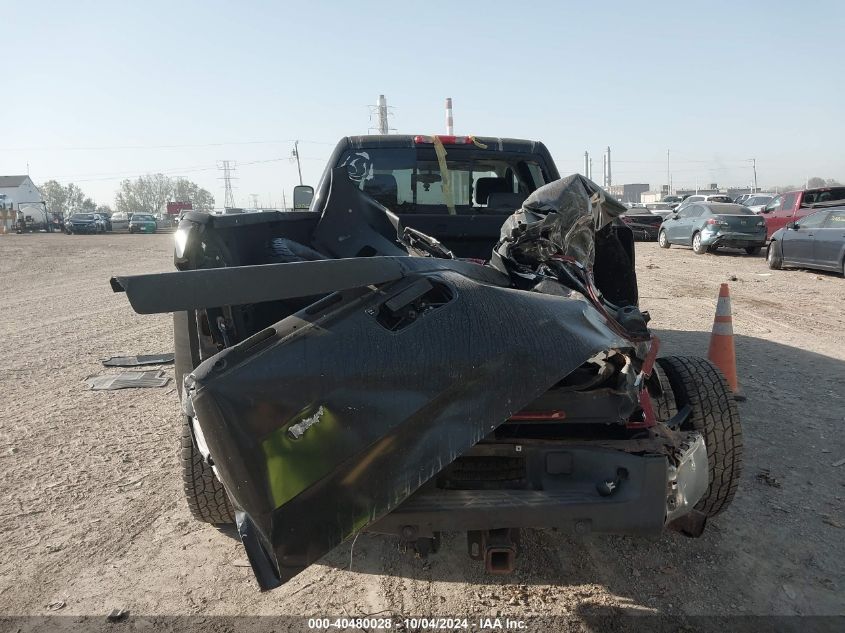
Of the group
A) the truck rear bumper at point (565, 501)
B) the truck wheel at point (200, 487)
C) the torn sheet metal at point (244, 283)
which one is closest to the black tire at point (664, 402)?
the truck rear bumper at point (565, 501)

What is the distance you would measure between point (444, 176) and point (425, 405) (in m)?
3.36

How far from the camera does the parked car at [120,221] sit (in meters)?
43.6

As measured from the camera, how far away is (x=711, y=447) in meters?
2.78

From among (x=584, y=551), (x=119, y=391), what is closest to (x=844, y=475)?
(x=584, y=551)

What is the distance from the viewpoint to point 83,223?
39.6 metres

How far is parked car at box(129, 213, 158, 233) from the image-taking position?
42.7 metres

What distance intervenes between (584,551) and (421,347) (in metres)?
1.60

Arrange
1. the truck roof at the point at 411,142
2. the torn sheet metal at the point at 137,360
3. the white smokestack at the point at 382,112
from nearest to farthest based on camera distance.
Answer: the truck roof at the point at 411,142
the torn sheet metal at the point at 137,360
the white smokestack at the point at 382,112

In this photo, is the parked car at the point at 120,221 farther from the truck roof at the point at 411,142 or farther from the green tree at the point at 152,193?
the green tree at the point at 152,193

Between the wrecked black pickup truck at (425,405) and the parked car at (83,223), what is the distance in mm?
42603

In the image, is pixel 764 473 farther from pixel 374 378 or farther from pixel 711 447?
pixel 374 378

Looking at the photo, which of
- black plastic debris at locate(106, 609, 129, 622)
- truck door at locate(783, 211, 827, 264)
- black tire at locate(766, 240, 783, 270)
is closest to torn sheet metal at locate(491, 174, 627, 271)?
black plastic debris at locate(106, 609, 129, 622)

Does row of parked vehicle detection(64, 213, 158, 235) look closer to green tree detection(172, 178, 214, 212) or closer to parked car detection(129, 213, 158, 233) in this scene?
parked car detection(129, 213, 158, 233)

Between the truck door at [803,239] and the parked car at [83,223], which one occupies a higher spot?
the parked car at [83,223]
